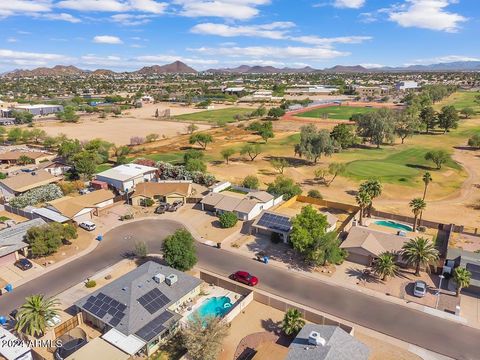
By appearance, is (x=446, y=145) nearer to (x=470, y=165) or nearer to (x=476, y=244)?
(x=470, y=165)

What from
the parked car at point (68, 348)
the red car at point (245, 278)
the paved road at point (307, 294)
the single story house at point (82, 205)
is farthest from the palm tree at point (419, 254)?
the single story house at point (82, 205)

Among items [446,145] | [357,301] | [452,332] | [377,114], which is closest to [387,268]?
[357,301]

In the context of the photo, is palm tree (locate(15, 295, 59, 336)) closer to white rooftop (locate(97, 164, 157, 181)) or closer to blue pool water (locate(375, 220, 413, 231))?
white rooftop (locate(97, 164, 157, 181))

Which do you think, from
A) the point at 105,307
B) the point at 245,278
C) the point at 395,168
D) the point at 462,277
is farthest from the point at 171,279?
the point at 395,168

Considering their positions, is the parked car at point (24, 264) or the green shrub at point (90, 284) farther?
the parked car at point (24, 264)

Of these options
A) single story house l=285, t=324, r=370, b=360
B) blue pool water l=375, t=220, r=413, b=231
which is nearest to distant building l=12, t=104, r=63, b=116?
blue pool water l=375, t=220, r=413, b=231

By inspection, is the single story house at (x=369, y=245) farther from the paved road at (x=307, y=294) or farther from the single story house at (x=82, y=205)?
the single story house at (x=82, y=205)
